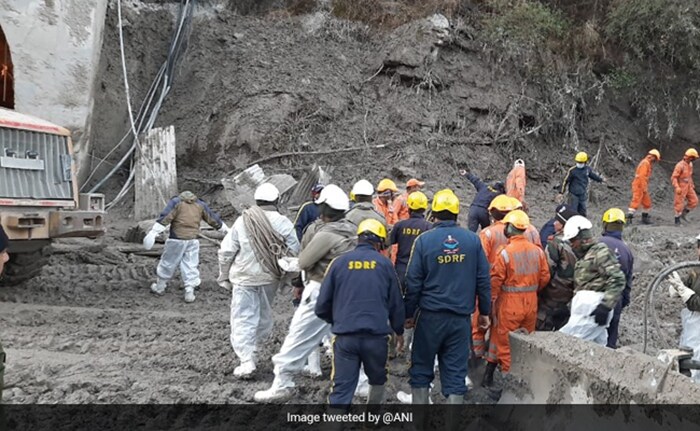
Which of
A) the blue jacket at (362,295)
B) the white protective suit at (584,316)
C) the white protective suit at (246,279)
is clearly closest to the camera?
the blue jacket at (362,295)

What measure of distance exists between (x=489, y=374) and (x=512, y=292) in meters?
0.78

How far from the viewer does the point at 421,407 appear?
495cm

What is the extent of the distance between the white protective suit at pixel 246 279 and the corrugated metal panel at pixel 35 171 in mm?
3532

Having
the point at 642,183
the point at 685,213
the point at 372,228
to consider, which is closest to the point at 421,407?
the point at 372,228

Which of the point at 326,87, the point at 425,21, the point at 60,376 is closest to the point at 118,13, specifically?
the point at 326,87

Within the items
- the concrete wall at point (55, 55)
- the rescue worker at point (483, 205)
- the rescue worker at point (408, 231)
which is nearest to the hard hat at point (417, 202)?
the rescue worker at point (408, 231)

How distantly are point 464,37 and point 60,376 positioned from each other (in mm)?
13407

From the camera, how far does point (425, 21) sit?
15.8m

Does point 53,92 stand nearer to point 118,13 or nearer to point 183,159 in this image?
point 183,159

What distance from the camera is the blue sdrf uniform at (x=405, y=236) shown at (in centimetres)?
642

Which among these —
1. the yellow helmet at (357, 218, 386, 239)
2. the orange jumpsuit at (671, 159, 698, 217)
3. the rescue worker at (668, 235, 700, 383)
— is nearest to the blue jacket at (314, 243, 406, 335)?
the yellow helmet at (357, 218, 386, 239)

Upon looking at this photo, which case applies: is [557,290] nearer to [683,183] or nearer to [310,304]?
[310,304]

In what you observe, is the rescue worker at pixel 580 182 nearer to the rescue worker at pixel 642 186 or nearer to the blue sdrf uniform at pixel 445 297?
the rescue worker at pixel 642 186

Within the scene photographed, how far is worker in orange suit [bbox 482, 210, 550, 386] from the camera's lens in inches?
209
